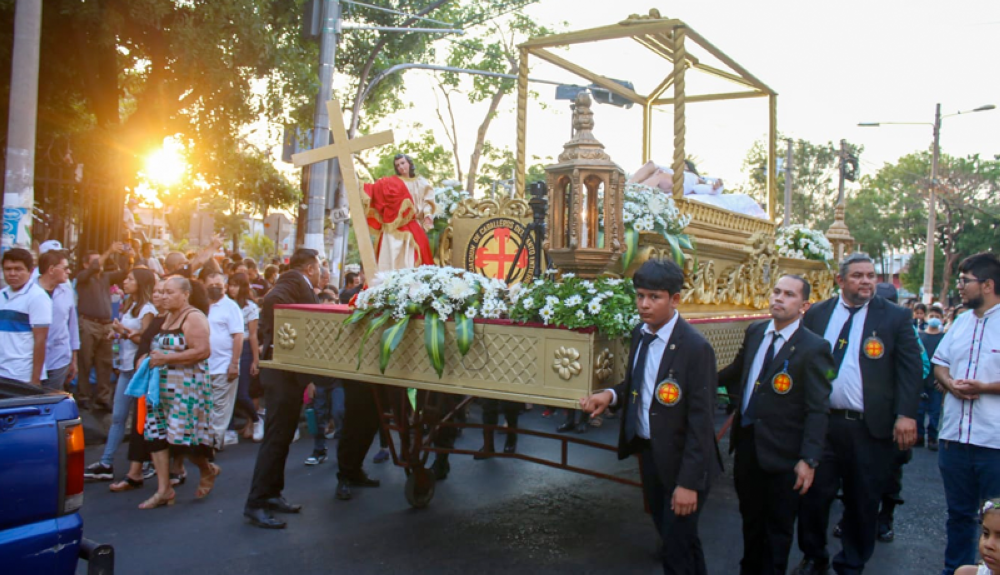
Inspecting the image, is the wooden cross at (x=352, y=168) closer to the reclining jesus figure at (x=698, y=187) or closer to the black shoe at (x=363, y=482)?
the black shoe at (x=363, y=482)

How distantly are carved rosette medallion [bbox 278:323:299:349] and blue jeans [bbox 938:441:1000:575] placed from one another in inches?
162

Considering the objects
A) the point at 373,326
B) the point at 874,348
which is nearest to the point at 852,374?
the point at 874,348

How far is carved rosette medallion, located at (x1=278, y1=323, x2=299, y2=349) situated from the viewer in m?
5.51

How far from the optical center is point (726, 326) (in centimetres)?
602

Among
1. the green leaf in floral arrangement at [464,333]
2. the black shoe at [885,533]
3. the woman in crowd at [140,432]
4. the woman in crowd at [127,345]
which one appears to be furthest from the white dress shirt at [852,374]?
the woman in crowd at [127,345]

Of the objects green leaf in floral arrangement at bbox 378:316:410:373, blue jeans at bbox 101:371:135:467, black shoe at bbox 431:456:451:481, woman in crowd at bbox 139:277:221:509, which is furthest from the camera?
black shoe at bbox 431:456:451:481

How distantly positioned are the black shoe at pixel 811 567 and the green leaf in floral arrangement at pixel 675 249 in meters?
2.08

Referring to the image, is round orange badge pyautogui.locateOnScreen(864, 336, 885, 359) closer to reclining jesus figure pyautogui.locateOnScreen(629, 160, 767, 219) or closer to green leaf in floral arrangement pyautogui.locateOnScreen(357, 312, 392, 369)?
reclining jesus figure pyautogui.locateOnScreen(629, 160, 767, 219)

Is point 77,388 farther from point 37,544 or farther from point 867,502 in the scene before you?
point 867,502

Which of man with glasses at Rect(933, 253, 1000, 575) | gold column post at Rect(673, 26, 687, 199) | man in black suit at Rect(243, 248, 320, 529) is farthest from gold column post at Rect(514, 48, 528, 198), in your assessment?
man with glasses at Rect(933, 253, 1000, 575)

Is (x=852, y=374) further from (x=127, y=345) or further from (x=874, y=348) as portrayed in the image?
(x=127, y=345)

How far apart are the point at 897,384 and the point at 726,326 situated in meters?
1.54

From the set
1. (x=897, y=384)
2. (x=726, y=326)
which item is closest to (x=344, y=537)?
(x=726, y=326)

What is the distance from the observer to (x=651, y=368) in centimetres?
393
